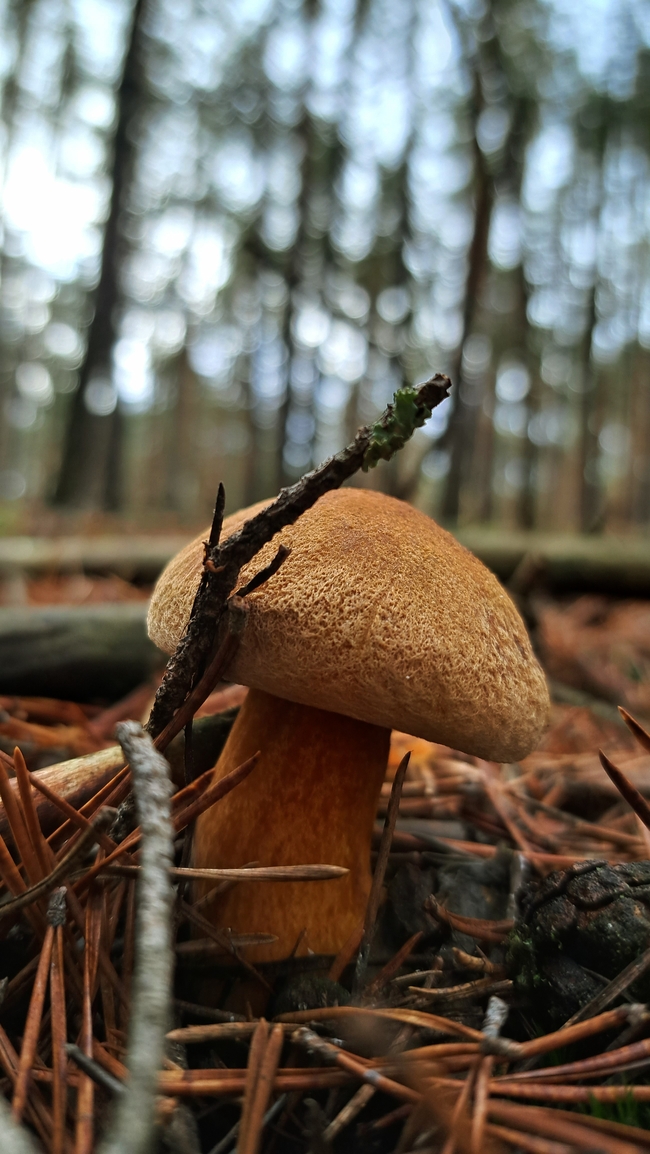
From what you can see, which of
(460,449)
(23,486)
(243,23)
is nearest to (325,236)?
(243,23)

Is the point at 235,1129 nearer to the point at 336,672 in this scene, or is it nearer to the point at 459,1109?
the point at 459,1109

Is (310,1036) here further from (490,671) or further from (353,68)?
(353,68)

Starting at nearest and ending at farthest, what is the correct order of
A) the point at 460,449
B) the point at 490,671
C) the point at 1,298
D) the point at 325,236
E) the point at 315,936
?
the point at 490,671 < the point at 315,936 < the point at 460,449 < the point at 325,236 < the point at 1,298

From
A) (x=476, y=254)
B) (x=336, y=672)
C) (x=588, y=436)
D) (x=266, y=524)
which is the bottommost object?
(x=336, y=672)

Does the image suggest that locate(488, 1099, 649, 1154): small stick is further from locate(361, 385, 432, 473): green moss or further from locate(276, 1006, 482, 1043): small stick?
locate(361, 385, 432, 473): green moss

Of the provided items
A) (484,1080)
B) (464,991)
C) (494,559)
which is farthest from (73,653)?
(494,559)

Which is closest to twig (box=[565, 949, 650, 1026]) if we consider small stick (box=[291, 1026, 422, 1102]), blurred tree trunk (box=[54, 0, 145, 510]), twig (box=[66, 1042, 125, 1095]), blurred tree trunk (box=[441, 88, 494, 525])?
small stick (box=[291, 1026, 422, 1102])
